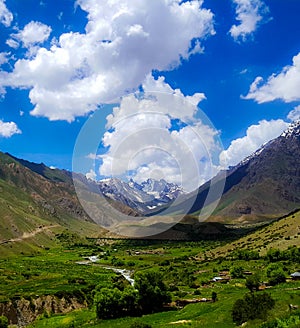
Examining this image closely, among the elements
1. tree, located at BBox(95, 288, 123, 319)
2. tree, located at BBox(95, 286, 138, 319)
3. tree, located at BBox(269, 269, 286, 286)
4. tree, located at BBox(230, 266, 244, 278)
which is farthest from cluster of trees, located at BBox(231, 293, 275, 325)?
tree, located at BBox(230, 266, 244, 278)

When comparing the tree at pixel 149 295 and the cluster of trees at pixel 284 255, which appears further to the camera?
the cluster of trees at pixel 284 255

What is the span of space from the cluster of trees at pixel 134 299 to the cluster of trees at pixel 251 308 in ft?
62.4

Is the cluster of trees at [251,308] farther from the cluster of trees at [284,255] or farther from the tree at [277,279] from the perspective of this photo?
the cluster of trees at [284,255]

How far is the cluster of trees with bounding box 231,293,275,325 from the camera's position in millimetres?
37406

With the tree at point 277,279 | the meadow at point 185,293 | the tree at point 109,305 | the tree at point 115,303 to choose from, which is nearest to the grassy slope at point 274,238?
the meadow at point 185,293

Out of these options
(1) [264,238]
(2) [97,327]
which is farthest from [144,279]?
(1) [264,238]

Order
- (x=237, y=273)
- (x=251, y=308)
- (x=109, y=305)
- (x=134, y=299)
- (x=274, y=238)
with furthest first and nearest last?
(x=274, y=238) → (x=237, y=273) → (x=134, y=299) → (x=109, y=305) → (x=251, y=308)

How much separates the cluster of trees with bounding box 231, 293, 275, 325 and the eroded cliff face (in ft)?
160

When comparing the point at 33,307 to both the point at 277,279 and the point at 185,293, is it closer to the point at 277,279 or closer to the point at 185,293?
the point at 185,293

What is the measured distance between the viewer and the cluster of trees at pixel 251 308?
37406 millimetres

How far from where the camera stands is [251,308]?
3847 cm

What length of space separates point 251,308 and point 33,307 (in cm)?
5582

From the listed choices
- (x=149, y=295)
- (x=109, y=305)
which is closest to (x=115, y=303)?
(x=109, y=305)

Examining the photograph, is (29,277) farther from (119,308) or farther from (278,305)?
(278,305)
